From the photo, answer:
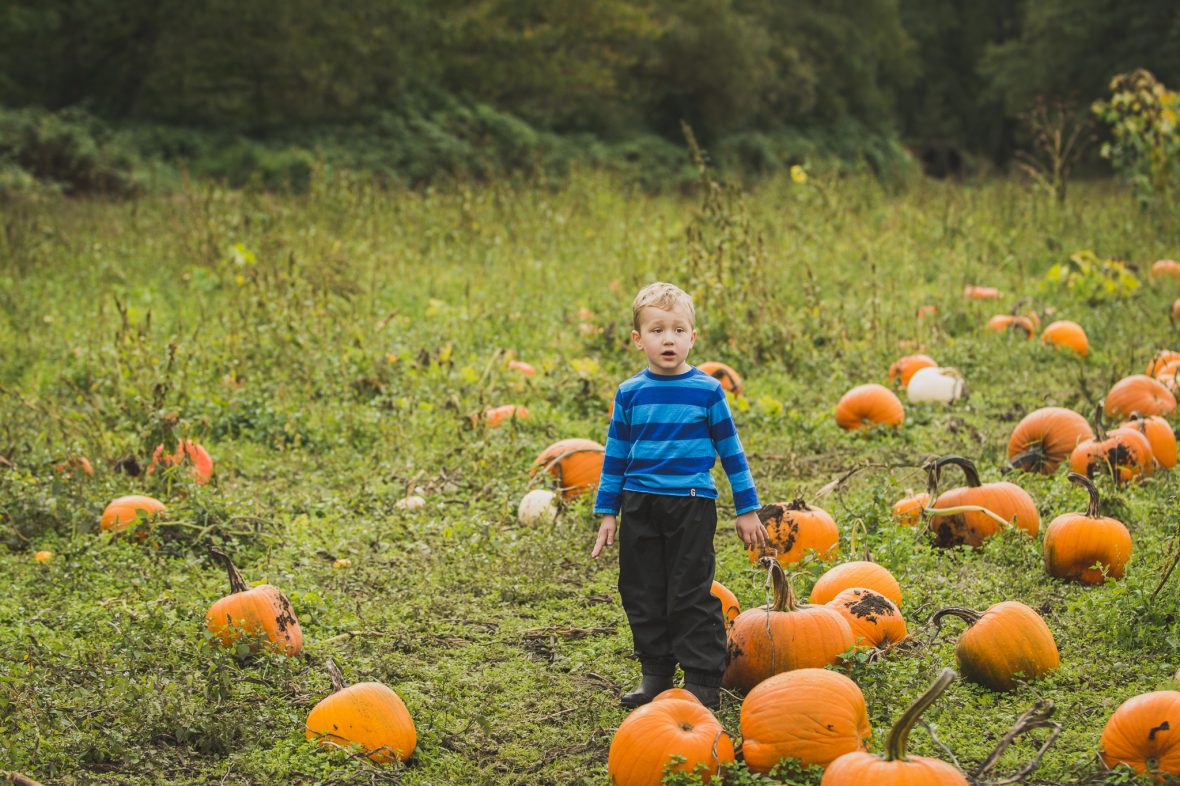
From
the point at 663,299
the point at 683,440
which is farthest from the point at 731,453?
the point at 663,299

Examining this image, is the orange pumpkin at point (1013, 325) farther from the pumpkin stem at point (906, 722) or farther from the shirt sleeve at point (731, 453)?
the pumpkin stem at point (906, 722)

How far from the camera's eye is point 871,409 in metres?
6.29

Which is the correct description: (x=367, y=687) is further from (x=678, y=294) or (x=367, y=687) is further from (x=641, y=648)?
(x=678, y=294)

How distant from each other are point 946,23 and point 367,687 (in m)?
46.4

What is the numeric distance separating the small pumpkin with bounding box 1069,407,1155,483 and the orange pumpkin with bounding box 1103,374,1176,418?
2.86ft

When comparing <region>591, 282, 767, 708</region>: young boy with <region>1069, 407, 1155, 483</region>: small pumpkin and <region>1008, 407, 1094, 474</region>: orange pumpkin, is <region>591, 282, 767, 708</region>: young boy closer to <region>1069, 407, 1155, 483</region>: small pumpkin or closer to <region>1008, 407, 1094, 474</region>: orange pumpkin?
<region>1069, 407, 1155, 483</region>: small pumpkin

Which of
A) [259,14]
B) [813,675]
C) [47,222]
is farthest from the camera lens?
[259,14]

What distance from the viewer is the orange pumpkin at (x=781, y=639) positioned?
3273 millimetres

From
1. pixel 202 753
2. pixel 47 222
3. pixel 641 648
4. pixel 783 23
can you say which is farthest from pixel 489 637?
pixel 783 23

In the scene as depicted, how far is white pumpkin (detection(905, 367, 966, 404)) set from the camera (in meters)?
6.71

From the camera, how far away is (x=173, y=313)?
934cm

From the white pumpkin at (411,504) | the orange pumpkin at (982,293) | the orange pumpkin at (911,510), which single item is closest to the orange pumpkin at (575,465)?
the white pumpkin at (411,504)

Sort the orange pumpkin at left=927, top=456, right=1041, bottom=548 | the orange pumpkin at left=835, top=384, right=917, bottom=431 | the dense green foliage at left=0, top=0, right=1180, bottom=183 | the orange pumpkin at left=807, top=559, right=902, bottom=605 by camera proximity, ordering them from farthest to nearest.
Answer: the dense green foliage at left=0, top=0, right=1180, bottom=183 → the orange pumpkin at left=835, top=384, right=917, bottom=431 → the orange pumpkin at left=927, top=456, right=1041, bottom=548 → the orange pumpkin at left=807, top=559, right=902, bottom=605

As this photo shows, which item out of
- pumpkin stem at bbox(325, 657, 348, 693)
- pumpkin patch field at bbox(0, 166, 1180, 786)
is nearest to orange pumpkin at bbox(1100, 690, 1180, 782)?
pumpkin patch field at bbox(0, 166, 1180, 786)
